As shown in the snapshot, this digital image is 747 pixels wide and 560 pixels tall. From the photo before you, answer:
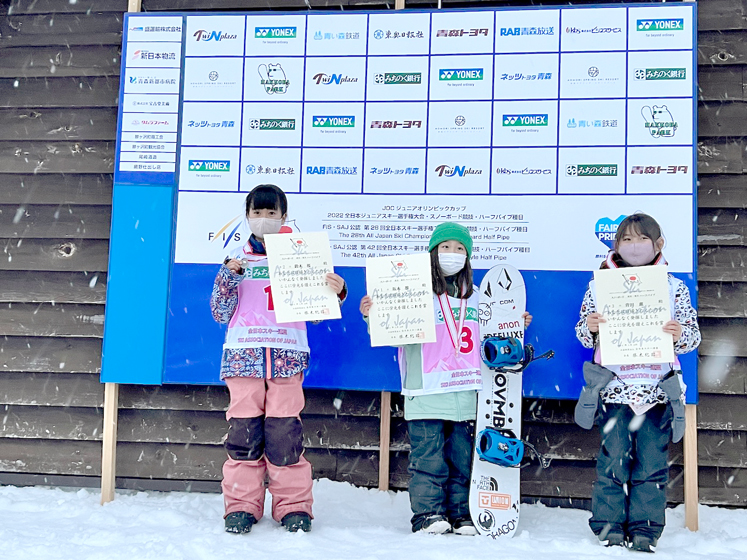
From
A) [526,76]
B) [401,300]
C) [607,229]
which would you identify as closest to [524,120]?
[526,76]

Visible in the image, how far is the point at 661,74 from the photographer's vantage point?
3340mm

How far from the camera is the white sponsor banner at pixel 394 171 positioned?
3.45 metres

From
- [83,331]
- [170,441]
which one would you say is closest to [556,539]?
[170,441]

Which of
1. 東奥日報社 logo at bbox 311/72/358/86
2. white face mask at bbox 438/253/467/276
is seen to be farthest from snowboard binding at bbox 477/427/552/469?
東奥日報社 logo at bbox 311/72/358/86

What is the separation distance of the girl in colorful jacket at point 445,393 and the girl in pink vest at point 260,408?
1.42ft

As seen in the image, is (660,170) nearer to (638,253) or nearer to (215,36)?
(638,253)

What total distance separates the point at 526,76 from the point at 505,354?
56.3 inches

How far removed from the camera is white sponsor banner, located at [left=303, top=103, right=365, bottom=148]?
351 centimetres

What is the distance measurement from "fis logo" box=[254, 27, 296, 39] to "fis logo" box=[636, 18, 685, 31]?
1.76m

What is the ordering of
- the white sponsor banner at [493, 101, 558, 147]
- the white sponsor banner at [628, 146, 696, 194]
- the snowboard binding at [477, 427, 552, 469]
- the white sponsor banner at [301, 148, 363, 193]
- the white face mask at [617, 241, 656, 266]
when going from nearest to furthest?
the white face mask at [617, 241, 656, 266] < the snowboard binding at [477, 427, 552, 469] < the white sponsor banner at [628, 146, 696, 194] < the white sponsor banner at [493, 101, 558, 147] < the white sponsor banner at [301, 148, 363, 193]

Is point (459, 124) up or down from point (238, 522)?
up

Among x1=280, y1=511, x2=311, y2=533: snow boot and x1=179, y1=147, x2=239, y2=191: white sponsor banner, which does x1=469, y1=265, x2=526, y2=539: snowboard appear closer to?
x1=280, y1=511, x2=311, y2=533: snow boot

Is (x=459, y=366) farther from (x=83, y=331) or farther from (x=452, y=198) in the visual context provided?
(x=83, y=331)

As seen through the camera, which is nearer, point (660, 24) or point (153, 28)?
point (660, 24)
